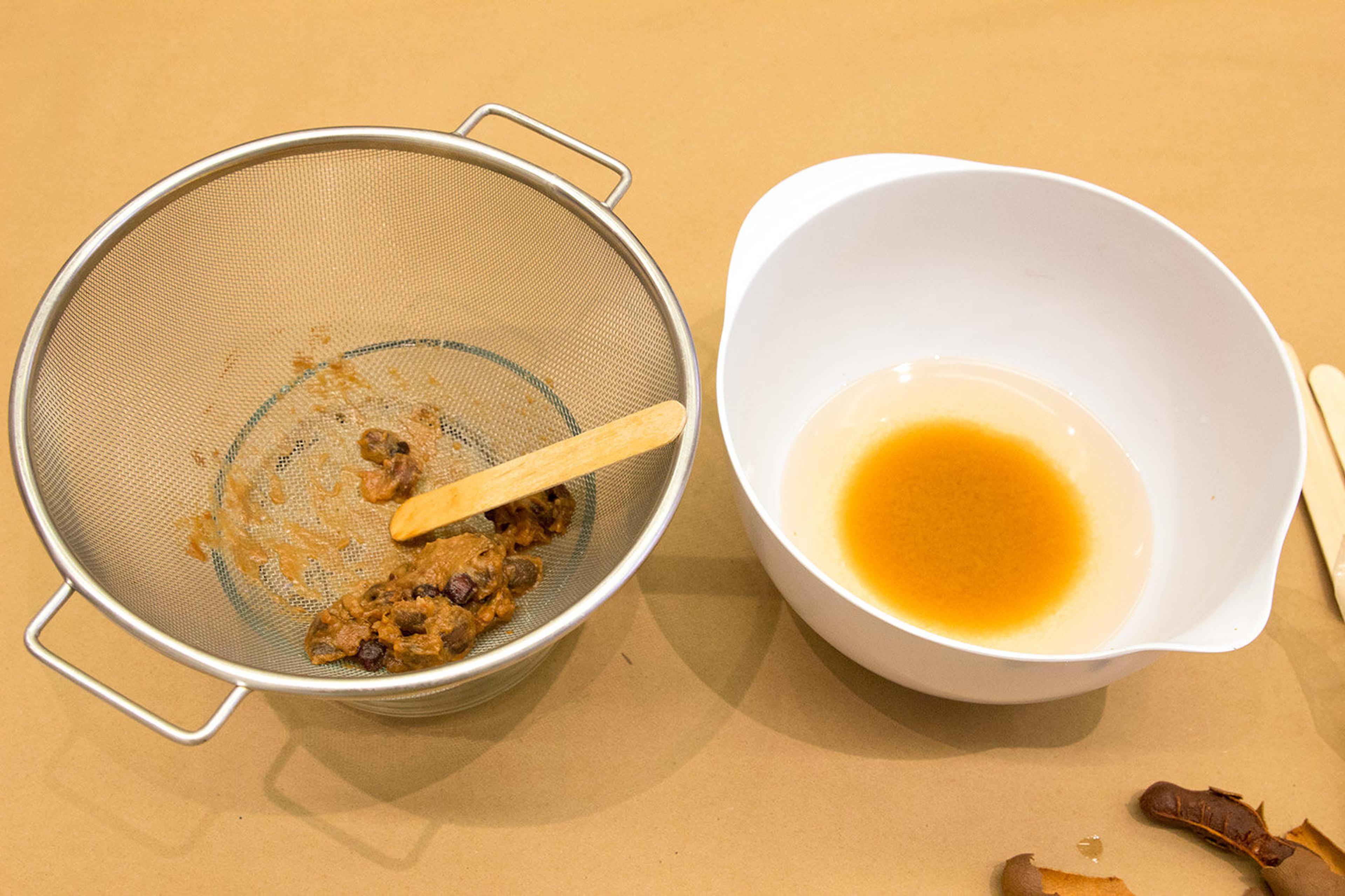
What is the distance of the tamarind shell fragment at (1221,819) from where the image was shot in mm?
1097

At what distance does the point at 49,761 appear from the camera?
116 cm

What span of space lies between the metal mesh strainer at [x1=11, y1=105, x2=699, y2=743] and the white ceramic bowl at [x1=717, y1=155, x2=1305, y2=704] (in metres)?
0.18

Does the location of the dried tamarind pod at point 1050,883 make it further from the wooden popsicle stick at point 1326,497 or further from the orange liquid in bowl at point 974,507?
the wooden popsicle stick at point 1326,497

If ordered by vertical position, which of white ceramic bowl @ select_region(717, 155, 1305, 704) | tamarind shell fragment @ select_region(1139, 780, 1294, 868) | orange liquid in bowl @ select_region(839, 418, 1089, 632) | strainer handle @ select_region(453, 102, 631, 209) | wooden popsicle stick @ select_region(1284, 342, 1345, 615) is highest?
strainer handle @ select_region(453, 102, 631, 209)

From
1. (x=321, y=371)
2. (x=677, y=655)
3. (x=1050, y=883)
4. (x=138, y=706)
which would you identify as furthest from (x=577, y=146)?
(x=1050, y=883)

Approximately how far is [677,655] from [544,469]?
0.33 m

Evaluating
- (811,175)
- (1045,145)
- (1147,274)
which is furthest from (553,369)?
(1045,145)

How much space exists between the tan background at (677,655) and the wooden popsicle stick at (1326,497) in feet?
0.09

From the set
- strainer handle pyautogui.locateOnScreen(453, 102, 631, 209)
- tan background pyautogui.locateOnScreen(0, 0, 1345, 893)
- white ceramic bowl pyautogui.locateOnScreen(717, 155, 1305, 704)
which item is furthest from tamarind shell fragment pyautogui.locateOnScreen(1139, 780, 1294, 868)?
strainer handle pyautogui.locateOnScreen(453, 102, 631, 209)

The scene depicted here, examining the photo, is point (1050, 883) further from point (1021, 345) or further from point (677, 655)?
point (1021, 345)

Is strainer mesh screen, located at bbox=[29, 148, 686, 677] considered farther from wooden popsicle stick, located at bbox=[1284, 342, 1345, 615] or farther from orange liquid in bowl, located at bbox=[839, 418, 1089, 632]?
wooden popsicle stick, located at bbox=[1284, 342, 1345, 615]

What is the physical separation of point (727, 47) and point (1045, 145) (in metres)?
0.57

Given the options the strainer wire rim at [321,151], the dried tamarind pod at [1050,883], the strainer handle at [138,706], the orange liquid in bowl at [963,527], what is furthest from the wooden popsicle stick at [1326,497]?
the strainer handle at [138,706]

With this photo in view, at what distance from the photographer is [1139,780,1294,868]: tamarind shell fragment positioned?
1.10m
